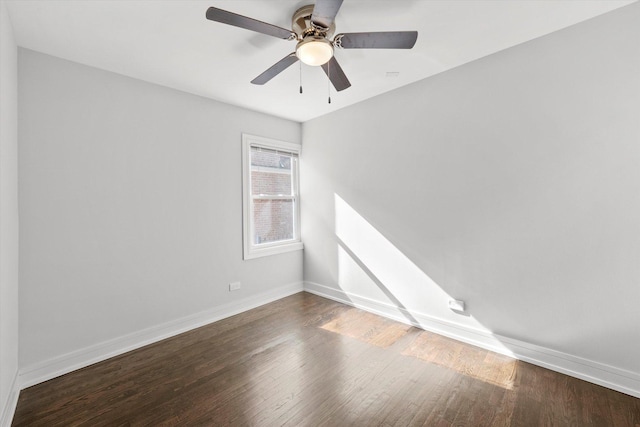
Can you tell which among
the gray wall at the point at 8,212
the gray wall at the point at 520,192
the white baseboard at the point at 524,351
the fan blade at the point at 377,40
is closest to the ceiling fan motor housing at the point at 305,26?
the fan blade at the point at 377,40

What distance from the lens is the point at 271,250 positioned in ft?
12.7

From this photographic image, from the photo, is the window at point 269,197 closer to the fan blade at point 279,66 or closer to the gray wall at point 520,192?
the gray wall at point 520,192

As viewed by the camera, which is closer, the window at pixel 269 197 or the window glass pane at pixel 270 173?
the window at pixel 269 197

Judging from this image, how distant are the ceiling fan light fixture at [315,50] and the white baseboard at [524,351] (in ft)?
8.79

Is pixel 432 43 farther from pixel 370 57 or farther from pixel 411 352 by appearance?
pixel 411 352

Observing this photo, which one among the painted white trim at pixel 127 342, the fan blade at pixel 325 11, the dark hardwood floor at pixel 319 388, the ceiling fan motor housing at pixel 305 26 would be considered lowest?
the dark hardwood floor at pixel 319 388

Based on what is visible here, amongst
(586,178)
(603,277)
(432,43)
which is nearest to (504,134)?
(586,178)

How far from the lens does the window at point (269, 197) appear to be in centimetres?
363

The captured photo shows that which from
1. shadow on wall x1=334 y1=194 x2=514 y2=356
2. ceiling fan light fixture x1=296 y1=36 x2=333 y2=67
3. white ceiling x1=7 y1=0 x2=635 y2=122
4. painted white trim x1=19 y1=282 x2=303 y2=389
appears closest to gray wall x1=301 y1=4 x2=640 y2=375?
shadow on wall x1=334 y1=194 x2=514 y2=356

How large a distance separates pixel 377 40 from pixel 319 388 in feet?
Result: 8.15

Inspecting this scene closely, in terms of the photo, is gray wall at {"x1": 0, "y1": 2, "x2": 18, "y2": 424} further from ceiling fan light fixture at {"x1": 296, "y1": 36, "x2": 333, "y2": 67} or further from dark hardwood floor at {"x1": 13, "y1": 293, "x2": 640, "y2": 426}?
ceiling fan light fixture at {"x1": 296, "y1": 36, "x2": 333, "y2": 67}

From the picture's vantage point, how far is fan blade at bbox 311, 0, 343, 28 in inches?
56.2

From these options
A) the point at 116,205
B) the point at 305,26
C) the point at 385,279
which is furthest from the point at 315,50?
the point at 385,279

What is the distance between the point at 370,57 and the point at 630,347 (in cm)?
294
